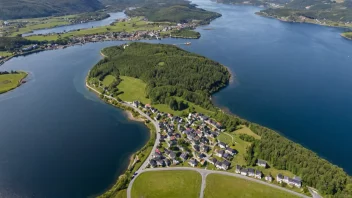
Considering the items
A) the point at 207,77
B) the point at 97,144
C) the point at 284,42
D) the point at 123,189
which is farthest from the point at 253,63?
the point at 123,189

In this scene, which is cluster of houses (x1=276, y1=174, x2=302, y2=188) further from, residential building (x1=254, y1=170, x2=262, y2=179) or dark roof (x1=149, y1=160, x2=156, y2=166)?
dark roof (x1=149, y1=160, x2=156, y2=166)

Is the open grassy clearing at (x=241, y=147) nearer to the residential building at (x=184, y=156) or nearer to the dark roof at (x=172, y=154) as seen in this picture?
the residential building at (x=184, y=156)

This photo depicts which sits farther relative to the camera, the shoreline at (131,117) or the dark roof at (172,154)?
the shoreline at (131,117)

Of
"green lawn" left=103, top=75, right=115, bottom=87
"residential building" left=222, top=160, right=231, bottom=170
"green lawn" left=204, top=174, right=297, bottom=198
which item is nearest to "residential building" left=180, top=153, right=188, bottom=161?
"green lawn" left=204, top=174, right=297, bottom=198

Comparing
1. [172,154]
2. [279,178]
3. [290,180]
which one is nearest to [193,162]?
[172,154]

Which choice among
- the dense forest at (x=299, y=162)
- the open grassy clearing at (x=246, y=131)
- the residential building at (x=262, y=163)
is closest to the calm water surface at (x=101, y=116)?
the dense forest at (x=299, y=162)

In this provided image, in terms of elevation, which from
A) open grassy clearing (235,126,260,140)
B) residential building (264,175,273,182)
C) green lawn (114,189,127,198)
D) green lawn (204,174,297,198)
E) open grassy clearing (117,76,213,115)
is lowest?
green lawn (114,189,127,198)

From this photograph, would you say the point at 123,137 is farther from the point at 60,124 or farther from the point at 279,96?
the point at 279,96
